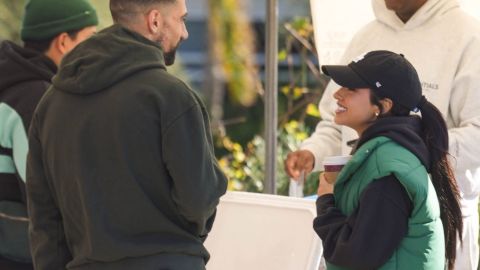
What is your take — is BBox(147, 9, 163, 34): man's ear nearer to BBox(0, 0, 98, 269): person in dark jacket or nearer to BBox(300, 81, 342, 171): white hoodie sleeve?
BBox(0, 0, 98, 269): person in dark jacket

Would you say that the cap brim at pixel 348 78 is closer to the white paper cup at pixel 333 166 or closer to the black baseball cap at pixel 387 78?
the black baseball cap at pixel 387 78

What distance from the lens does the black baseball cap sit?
2949mm

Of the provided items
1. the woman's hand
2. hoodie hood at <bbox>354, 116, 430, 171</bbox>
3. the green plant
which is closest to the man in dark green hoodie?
the woman's hand

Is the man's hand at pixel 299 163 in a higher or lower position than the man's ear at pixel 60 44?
lower

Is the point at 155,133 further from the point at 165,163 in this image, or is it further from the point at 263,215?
the point at 263,215

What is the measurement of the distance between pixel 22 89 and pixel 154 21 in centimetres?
83

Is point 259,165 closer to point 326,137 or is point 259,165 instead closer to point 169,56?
point 326,137

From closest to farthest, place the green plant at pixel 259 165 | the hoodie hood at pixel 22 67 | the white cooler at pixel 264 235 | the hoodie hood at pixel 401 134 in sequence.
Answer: the hoodie hood at pixel 401 134 → the hoodie hood at pixel 22 67 → the white cooler at pixel 264 235 → the green plant at pixel 259 165

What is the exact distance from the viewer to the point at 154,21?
9.46ft

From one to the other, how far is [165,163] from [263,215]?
140 centimetres

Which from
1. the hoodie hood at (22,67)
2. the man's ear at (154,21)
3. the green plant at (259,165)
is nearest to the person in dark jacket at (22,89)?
the hoodie hood at (22,67)

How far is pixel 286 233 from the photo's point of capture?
401cm

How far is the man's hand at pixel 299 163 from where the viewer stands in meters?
3.73

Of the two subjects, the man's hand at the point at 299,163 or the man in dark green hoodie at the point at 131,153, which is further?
the man's hand at the point at 299,163
